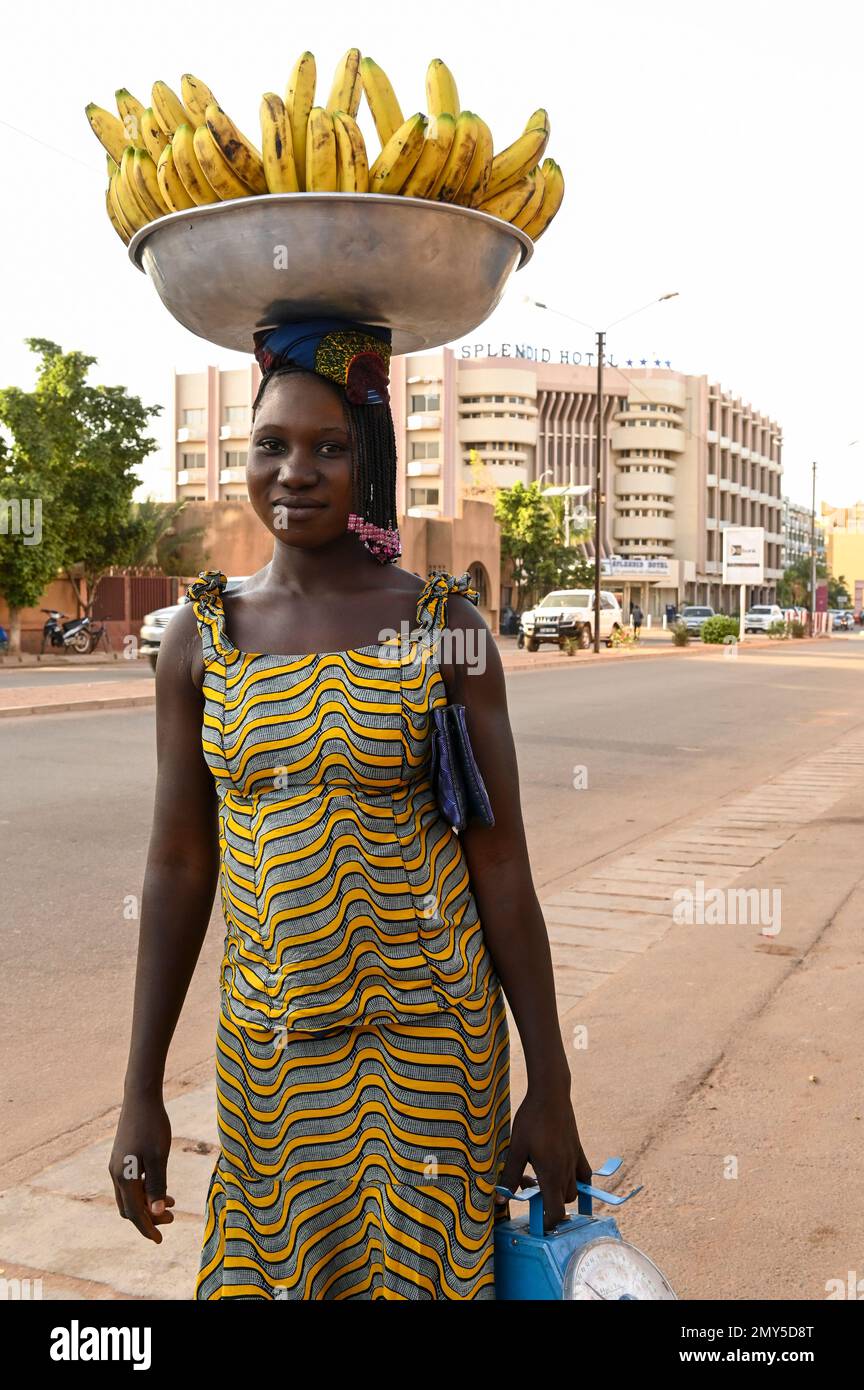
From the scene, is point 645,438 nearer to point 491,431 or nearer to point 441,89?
point 491,431

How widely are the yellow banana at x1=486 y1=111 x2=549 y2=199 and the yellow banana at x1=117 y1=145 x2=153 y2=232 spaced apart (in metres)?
0.49

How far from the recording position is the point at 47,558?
90.6 feet

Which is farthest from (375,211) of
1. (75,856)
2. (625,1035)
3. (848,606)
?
(848,606)

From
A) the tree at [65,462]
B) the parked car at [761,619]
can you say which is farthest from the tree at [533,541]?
the tree at [65,462]

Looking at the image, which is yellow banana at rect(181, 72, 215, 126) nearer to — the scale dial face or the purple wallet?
the purple wallet

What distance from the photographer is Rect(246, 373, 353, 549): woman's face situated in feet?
6.10

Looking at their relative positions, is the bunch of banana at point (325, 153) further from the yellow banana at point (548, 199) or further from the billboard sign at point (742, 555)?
the billboard sign at point (742, 555)

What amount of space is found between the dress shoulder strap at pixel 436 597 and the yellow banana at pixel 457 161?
0.51 m

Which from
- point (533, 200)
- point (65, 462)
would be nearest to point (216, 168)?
point (533, 200)

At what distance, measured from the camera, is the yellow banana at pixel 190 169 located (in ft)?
5.95

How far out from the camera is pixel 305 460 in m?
1.86

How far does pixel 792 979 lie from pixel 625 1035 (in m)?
1.03

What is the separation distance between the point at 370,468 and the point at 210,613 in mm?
302

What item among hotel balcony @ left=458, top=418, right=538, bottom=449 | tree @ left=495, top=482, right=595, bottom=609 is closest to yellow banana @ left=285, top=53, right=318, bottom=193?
tree @ left=495, top=482, right=595, bottom=609
